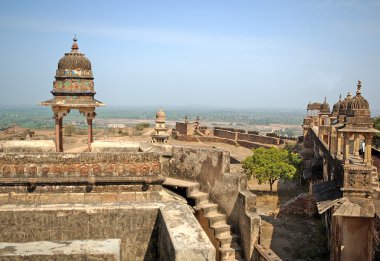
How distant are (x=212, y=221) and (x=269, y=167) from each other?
13.9 metres

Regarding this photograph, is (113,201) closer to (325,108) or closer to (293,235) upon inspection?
(293,235)

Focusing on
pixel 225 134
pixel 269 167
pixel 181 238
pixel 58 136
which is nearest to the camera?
pixel 181 238

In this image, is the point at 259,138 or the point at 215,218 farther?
the point at 259,138

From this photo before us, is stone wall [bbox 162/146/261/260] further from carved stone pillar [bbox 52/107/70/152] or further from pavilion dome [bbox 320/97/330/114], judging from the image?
pavilion dome [bbox 320/97/330/114]

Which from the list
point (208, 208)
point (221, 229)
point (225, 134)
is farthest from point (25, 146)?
point (225, 134)

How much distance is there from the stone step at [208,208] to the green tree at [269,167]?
43.6ft

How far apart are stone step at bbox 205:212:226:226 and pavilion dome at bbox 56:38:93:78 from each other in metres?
4.45

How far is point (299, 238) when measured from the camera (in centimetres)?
1420

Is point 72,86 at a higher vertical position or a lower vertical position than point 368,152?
higher

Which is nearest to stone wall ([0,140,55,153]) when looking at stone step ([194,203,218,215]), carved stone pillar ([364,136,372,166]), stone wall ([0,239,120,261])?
stone step ([194,203,218,215])

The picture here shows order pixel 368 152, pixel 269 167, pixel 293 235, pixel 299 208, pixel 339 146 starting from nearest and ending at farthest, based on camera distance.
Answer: pixel 368 152, pixel 339 146, pixel 293 235, pixel 299 208, pixel 269 167

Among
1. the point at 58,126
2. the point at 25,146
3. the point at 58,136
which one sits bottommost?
the point at 25,146

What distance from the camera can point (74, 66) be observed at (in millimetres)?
9633

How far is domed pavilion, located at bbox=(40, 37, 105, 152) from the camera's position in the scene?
956 centimetres
